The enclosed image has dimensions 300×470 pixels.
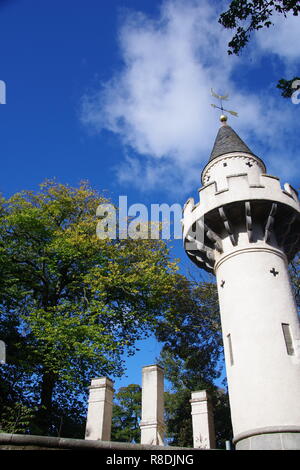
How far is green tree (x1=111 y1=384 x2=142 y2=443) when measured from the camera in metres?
33.7

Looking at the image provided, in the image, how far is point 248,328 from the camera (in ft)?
38.9

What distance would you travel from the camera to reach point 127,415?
3509 cm

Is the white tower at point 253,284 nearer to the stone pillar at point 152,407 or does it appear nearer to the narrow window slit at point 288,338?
the narrow window slit at point 288,338

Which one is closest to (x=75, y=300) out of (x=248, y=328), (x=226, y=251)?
(x=226, y=251)

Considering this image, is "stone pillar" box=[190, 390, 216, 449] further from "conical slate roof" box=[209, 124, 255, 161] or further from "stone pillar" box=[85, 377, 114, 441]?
"conical slate roof" box=[209, 124, 255, 161]

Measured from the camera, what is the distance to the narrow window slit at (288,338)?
37.8 feet

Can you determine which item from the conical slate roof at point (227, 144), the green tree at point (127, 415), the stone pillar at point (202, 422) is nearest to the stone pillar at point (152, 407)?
the stone pillar at point (202, 422)

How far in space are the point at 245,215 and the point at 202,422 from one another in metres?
6.88

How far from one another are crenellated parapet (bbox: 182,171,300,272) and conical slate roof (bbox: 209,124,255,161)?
2548mm

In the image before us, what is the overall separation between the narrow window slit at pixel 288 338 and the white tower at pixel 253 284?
29 mm

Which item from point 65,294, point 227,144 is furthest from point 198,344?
point 227,144

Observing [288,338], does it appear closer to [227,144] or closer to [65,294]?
[227,144]
